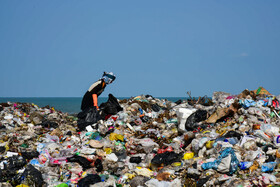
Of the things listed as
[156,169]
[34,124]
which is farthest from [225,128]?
[34,124]

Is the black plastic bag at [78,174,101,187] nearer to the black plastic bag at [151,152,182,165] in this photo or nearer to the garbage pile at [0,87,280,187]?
the garbage pile at [0,87,280,187]

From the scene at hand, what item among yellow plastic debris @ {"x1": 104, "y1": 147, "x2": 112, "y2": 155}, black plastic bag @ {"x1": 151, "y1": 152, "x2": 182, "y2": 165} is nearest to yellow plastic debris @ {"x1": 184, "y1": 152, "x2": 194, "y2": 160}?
black plastic bag @ {"x1": 151, "y1": 152, "x2": 182, "y2": 165}

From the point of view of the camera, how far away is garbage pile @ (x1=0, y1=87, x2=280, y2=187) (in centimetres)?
569

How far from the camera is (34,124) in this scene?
413 inches

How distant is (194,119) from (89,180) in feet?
11.0

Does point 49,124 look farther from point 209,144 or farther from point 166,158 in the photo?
point 209,144

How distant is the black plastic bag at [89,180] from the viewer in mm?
5977

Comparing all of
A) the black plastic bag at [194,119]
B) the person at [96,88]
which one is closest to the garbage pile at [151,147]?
the black plastic bag at [194,119]

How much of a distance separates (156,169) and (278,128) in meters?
2.87

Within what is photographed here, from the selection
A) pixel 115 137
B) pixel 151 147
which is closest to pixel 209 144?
pixel 151 147

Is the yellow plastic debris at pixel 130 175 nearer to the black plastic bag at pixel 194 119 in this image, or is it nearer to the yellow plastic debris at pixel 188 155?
the yellow plastic debris at pixel 188 155

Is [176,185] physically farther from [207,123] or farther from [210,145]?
[207,123]

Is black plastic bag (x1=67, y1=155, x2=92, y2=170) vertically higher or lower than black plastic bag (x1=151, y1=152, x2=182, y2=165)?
lower

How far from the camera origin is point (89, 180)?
239 inches
